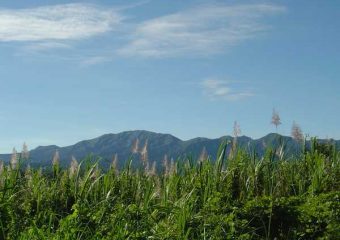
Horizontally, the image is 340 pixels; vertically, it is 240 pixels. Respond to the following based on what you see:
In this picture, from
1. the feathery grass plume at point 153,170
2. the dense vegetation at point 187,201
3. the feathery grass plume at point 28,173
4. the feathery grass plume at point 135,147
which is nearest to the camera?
the dense vegetation at point 187,201

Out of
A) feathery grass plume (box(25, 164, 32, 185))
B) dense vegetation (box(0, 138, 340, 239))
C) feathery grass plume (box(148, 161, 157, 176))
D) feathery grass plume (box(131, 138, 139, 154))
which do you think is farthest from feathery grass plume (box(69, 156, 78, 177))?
feathery grass plume (box(131, 138, 139, 154))

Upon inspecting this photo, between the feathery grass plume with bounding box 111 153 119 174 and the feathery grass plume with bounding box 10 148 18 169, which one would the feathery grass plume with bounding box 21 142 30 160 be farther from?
the feathery grass plume with bounding box 111 153 119 174

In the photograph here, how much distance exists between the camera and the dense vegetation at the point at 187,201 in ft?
28.1

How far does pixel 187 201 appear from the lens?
10141mm

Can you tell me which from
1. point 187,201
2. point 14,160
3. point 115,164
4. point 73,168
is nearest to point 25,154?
point 14,160

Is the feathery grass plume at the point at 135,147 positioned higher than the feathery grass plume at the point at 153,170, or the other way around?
the feathery grass plume at the point at 135,147

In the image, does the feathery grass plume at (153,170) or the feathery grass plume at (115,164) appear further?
the feathery grass plume at (153,170)

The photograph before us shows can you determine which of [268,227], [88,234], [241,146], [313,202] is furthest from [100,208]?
[241,146]

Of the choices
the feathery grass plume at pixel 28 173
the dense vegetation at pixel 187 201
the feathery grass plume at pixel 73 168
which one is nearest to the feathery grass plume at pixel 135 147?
the dense vegetation at pixel 187 201

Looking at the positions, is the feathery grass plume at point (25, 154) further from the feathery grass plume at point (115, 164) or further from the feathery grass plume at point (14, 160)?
the feathery grass plume at point (115, 164)

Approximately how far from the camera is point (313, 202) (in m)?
9.81

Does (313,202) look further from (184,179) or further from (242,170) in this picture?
(184,179)

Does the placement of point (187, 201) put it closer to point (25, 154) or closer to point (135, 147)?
point (25, 154)

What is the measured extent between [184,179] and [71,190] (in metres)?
2.22
